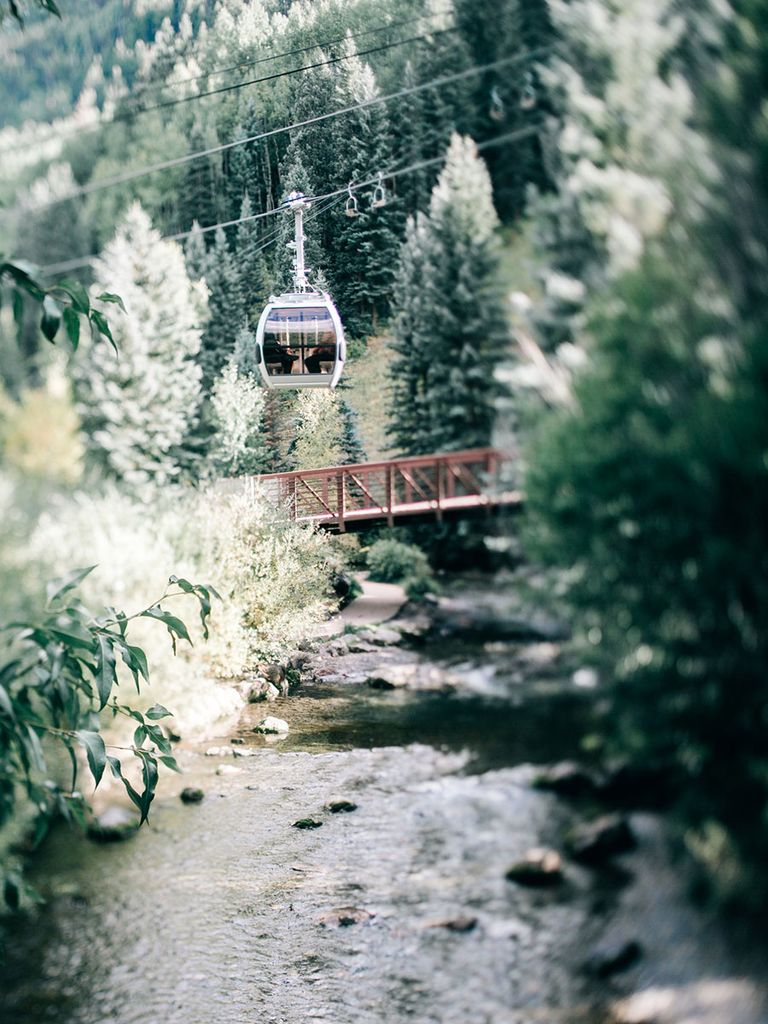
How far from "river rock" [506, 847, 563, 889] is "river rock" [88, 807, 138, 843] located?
1.11 meters

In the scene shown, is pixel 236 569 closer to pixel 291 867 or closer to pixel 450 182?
pixel 291 867

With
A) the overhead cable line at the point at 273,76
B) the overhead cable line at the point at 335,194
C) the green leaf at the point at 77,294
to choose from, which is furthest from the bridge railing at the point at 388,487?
the overhead cable line at the point at 273,76

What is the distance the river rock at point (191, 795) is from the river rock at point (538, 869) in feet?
2.33

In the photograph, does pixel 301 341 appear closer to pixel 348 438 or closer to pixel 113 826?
pixel 348 438

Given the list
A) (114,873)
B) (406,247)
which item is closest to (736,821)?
(406,247)

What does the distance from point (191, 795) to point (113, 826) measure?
532mm

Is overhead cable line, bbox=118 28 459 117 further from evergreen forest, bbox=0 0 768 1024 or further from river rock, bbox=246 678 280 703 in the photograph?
river rock, bbox=246 678 280 703

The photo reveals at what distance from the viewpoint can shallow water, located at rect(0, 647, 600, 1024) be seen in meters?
1.39

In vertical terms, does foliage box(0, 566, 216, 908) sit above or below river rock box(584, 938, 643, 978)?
above

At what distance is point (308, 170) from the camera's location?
5.66 ft

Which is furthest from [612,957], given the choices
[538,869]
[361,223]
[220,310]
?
[220,310]

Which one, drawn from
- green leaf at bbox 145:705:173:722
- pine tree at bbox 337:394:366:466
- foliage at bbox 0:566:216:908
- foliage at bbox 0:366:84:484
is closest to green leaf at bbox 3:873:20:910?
foliage at bbox 0:566:216:908

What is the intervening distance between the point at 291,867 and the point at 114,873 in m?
0.65

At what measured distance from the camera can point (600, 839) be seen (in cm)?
129
